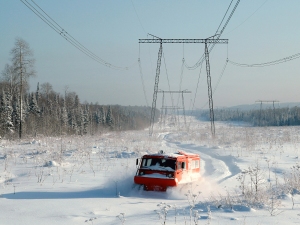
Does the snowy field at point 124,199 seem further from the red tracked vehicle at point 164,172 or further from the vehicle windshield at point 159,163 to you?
the vehicle windshield at point 159,163

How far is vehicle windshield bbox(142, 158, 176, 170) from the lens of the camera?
11.2 metres

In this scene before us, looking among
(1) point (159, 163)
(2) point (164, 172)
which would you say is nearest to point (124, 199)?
(2) point (164, 172)

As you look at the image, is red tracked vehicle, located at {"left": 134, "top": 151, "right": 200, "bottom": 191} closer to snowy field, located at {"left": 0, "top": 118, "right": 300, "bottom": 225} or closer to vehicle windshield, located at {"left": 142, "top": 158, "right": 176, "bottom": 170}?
vehicle windshield, located at {"left": 142, "top": 158, "right": 176, "bottom": 170}

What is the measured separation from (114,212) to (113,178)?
424cm

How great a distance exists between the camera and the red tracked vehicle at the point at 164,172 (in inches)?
415

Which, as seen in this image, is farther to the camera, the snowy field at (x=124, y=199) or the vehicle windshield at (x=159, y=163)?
the vehicle windshield at (x=159, y=163)

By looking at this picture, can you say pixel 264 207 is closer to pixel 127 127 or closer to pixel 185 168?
pixel 185 168

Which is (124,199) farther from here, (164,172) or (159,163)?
(159,163)

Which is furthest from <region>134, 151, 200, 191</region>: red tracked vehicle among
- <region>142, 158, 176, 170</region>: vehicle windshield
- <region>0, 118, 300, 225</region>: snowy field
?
<region>0, 118, 300, 225</region>: snowy field

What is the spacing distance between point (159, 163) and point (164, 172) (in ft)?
2.01

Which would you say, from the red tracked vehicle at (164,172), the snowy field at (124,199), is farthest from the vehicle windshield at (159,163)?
the snowy field at (124,199)

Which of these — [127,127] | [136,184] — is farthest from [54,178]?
[127,127]

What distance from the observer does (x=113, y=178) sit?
11750mm

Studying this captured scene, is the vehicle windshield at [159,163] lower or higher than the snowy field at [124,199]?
higher
